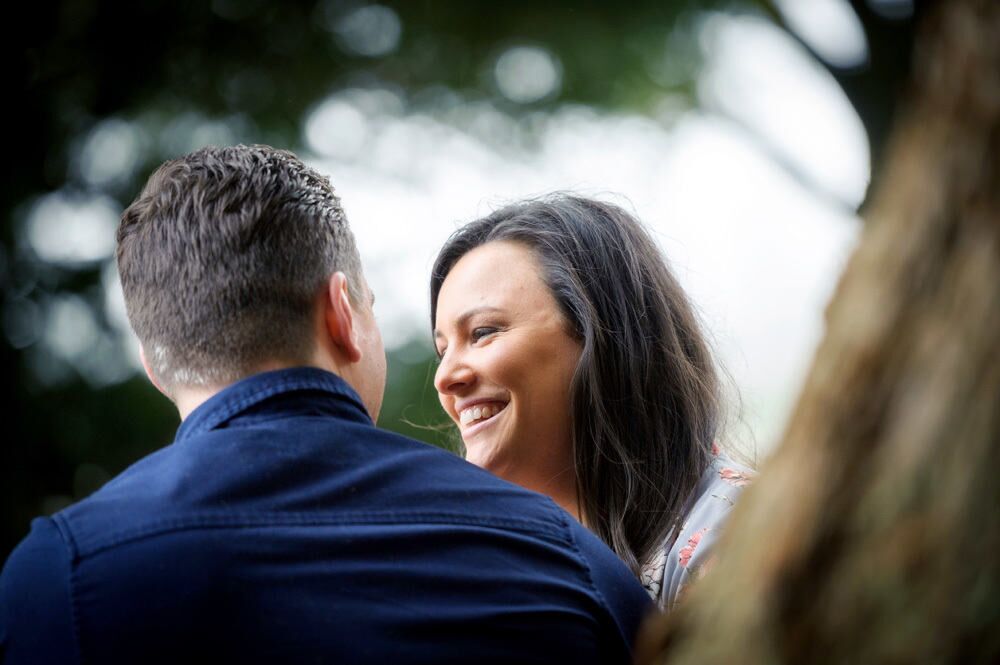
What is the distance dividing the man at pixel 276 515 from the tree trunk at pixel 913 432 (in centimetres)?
77

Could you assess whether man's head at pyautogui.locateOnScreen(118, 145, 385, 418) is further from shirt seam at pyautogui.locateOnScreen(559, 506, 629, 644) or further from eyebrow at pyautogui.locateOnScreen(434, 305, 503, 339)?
eyebrow at pyautogui.locateOnScreen(434, 305, 503, 339)

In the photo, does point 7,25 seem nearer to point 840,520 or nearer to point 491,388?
point 491,388

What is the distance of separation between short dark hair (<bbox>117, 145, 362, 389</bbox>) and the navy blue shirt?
9 cm

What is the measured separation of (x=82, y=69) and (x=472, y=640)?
6024 millimetres

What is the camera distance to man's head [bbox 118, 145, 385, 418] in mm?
1944

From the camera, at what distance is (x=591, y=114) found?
8.05 m

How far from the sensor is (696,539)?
265 centimetres

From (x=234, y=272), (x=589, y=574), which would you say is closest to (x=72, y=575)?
(x=234, y=272)

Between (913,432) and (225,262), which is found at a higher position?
(913,432)

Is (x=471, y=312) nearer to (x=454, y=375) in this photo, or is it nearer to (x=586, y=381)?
(x=454, y=375)

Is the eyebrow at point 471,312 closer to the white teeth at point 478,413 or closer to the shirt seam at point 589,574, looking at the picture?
the white teeth at point 478,413

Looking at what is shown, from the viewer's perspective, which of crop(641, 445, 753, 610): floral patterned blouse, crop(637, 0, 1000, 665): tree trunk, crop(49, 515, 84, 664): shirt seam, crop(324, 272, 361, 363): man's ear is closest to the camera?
crop(637, 0, 1000, 665): tree trunk

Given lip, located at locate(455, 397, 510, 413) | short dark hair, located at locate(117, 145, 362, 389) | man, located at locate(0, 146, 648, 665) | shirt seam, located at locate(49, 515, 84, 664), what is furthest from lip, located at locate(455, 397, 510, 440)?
shirt seam, located at locate(49, 515, 84, 664)

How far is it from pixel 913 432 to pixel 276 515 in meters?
1.02
